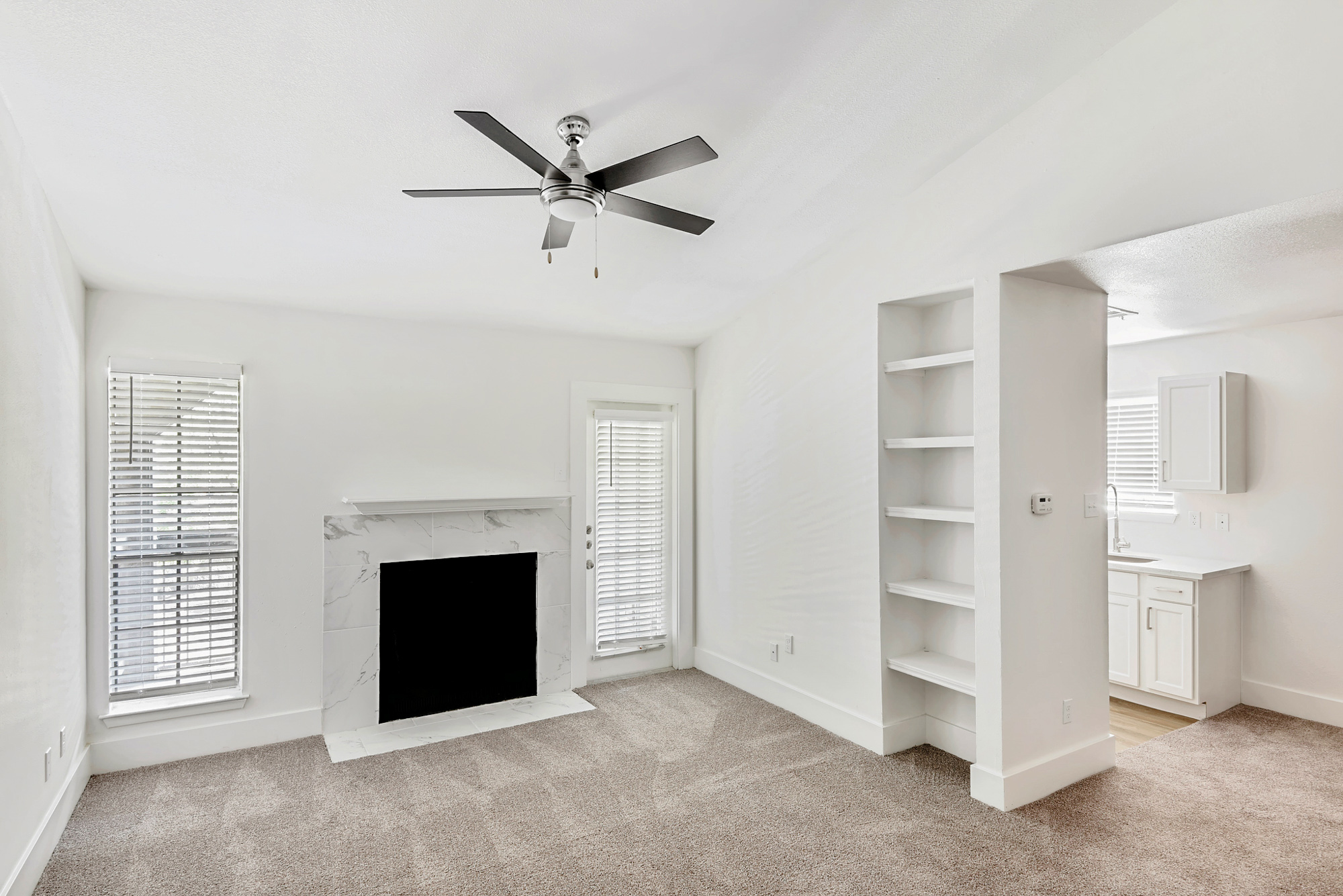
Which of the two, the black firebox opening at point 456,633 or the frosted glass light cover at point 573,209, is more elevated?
the frosted glass light cover at point 573,209

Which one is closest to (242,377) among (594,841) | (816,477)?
(594,841)

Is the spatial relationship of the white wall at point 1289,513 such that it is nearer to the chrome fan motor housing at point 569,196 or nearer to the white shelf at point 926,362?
the white shelf at point 926,362

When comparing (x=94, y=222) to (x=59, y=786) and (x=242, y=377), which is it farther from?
(x=59, y=786)

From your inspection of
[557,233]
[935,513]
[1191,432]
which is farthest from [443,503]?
[1191,432]

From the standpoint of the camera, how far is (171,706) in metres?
3.55

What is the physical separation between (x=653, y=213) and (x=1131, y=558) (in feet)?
13.3

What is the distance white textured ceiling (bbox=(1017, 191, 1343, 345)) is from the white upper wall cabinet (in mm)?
385

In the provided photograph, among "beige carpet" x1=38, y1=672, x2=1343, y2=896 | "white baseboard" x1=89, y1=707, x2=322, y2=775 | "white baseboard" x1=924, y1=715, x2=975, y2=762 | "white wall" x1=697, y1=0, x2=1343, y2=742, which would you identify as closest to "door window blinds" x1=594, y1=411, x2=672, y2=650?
"white wall" x1=697, y1=0, x2=1343, y2=742

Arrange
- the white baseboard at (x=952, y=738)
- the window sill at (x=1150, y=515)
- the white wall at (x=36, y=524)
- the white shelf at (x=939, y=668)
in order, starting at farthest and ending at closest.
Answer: the window sill at (x=1150, y=515)
the white baseboard at (x=952, y=738)
the white shelf at (x=939, y=668)
the white wall at (x=36, y=524)

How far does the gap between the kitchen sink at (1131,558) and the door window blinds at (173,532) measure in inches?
209

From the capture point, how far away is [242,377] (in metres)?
3.75

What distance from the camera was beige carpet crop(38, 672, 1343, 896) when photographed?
2.57 metres

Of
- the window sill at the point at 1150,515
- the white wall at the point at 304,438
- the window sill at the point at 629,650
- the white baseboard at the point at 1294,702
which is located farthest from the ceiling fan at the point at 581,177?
the white baseboard at the point at 1294,702

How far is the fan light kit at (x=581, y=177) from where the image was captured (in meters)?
2.08
